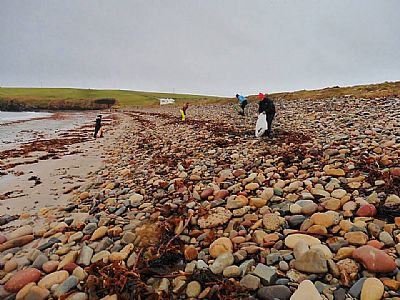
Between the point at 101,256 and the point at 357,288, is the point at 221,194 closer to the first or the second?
the point at 101,256

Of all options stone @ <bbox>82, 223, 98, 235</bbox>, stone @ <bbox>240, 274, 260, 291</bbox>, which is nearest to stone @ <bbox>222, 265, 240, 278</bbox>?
stone @ <bbox>240, 274, 260, 291</bbox>

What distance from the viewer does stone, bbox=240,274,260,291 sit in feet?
8.34

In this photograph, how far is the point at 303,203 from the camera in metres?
3.76

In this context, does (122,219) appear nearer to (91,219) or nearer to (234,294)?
(91,219)

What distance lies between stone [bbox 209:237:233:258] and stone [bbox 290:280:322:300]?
3.15 ft

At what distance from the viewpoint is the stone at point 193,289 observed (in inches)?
104

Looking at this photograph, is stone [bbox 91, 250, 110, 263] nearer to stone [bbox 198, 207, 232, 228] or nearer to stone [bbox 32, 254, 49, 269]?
stone [bbox 32, 254, 49, 269]

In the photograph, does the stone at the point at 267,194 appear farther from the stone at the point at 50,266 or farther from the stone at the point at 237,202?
the stone at the point at 50,266

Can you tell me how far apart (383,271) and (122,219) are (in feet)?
12.1

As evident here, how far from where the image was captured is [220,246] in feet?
10.5

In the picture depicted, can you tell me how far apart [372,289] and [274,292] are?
823 millimetres

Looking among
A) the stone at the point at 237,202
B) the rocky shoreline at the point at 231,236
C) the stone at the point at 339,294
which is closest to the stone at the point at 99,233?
the rocky shoreline at the point at 231,236

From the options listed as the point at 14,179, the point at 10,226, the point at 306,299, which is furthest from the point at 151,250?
the point at 14,179

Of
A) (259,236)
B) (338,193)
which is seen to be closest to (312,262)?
(259,236)
